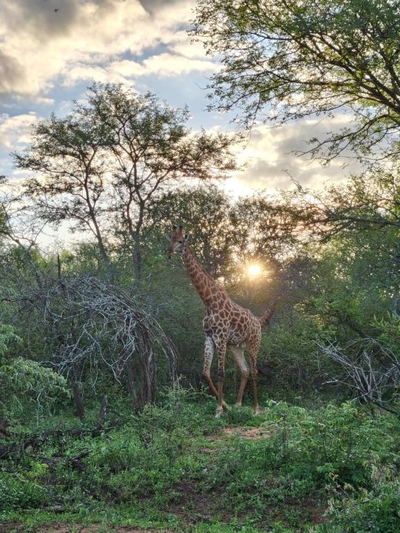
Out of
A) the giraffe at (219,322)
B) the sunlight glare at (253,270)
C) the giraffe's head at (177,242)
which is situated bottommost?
the giraffe at (219,322)

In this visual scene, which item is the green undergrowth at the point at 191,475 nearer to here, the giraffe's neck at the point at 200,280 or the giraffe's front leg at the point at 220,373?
the giraffe's front leg at the point at 220,373

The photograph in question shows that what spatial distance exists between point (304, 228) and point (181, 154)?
22.1ft

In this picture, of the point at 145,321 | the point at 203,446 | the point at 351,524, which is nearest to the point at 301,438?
the point at 203,446

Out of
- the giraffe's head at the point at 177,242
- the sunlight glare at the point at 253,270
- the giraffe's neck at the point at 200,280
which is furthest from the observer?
the sunlight glare at the point at 253,270

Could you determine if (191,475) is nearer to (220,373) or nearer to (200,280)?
(220,373)

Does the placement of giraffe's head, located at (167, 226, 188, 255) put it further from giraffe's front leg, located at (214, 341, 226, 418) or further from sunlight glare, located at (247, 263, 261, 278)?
sunlight glare, located at (247, 263, 261, 278)

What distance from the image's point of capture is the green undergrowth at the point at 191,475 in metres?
5.68

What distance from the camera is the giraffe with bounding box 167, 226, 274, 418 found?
40.9 feet

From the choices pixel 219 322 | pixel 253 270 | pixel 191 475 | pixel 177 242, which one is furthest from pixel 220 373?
pixel 253 270

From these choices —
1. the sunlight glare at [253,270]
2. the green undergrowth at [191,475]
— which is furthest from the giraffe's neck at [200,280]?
the sunlight glare at [253,270]

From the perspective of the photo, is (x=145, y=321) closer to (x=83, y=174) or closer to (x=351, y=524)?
(x=351, y=524)

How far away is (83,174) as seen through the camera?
16625mm

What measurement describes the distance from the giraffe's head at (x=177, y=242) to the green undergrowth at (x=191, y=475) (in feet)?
15.6

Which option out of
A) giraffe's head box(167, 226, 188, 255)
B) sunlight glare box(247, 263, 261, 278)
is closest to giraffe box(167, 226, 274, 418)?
giraffe's head box(167, 226, 188, 255)
